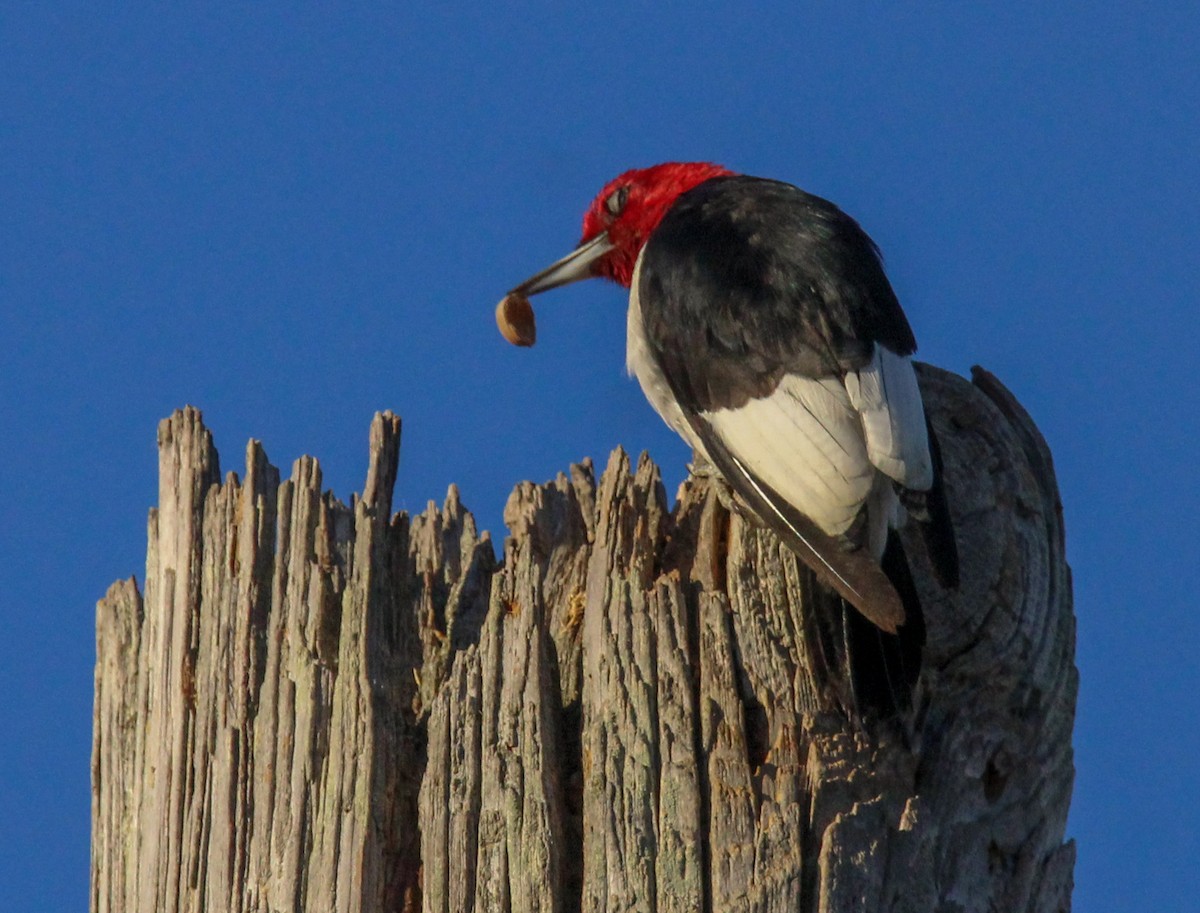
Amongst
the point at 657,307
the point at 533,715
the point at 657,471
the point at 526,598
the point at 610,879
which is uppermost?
the point at 657,307

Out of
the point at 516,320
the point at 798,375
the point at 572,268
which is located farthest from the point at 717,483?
the point at 572,268

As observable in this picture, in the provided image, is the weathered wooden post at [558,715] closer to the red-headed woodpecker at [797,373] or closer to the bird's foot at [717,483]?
the bird's foot at [717,483]

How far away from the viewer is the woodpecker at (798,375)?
3.25 metres

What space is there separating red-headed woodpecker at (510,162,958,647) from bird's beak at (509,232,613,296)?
3.10 feet

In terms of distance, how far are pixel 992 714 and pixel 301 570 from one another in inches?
59.3

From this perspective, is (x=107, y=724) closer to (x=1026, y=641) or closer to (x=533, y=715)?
(x=533, y=715)

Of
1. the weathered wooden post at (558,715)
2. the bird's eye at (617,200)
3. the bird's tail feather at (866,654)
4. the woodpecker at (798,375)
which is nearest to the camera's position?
the weathered wooden post at (558,715)

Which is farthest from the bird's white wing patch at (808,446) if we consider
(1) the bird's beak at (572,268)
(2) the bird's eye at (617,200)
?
(2) the bird's eye at (617,200)

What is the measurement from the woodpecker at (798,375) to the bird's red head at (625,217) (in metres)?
0.88

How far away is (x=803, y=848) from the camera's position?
2744 mm

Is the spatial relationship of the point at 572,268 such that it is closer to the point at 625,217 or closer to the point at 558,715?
the point at 625,217

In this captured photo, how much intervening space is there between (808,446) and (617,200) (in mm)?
2491

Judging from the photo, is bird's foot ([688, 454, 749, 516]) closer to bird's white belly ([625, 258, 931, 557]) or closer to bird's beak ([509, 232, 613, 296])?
bird's white belly ([625, 258, 931, 557])

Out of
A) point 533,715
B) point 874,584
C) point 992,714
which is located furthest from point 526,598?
point 992,714
